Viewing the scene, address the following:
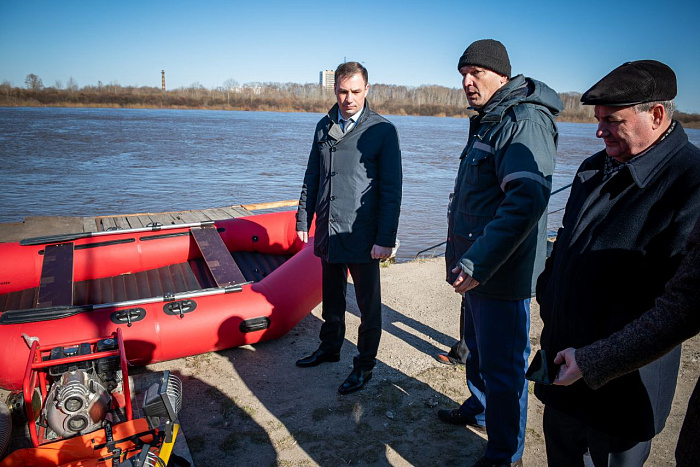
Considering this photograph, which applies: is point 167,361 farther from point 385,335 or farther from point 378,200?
point 378,200

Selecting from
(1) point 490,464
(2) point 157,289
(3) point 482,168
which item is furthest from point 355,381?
(2) point 157,289

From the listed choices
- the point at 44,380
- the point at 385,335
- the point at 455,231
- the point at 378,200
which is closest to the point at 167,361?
the point at 44,380

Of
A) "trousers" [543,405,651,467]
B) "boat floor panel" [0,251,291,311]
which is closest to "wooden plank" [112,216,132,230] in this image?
"boat floor panel" [0,251,291,311]

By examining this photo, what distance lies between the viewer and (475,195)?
6.57ft

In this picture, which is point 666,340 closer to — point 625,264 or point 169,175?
point 625,264

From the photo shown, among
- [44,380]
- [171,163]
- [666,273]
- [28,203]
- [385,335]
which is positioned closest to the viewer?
[666,273]

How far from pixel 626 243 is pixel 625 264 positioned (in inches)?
2.3

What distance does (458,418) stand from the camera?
2.66 m

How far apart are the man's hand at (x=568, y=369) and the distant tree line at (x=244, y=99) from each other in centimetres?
4663

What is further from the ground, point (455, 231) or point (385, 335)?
point (455, 231)

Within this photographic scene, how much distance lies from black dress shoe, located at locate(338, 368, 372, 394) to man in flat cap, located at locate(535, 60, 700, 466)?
157 centimetres

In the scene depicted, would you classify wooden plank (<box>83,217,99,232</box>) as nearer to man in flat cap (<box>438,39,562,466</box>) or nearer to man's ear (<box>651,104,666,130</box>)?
man in flat cap (<box>438,39,562,466</box>)

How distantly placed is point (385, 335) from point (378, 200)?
1.36 meters

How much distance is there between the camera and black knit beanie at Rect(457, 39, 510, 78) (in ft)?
6.42
